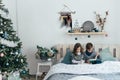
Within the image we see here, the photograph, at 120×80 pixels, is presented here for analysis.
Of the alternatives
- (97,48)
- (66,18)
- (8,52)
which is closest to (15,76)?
(8,52)

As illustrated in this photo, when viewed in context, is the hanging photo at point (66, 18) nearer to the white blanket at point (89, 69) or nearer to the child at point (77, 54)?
the child at point (77, 54)

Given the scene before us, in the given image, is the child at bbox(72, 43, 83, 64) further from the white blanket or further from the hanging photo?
the hanging photo

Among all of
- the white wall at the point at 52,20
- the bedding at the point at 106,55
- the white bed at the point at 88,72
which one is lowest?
the white bed at the point at 88,72

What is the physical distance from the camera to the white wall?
5613 mm

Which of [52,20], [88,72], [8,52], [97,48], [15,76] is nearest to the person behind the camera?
[88,72]

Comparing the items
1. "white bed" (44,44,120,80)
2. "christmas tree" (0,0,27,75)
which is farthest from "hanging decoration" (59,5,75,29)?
"christmas tree" (0,0,27,75)

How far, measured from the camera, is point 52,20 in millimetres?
5695

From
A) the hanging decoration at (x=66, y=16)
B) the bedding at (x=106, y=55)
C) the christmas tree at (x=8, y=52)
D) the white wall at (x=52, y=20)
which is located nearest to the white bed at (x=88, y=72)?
the bedding at (x=106, y=55)

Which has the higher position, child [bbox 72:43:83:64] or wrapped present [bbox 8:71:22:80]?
child [bbox 72:43:83:64]

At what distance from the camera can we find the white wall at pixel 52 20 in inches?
221

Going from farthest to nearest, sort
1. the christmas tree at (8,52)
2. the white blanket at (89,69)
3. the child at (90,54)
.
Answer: the child at (90,54), the christmas tree at (8,52), the white blanket at (89,69)

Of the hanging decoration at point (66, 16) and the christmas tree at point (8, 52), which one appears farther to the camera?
the hanging decoration at point (66, 16)

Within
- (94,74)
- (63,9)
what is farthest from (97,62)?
(63,9)

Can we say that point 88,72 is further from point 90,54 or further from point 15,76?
point 15,76
